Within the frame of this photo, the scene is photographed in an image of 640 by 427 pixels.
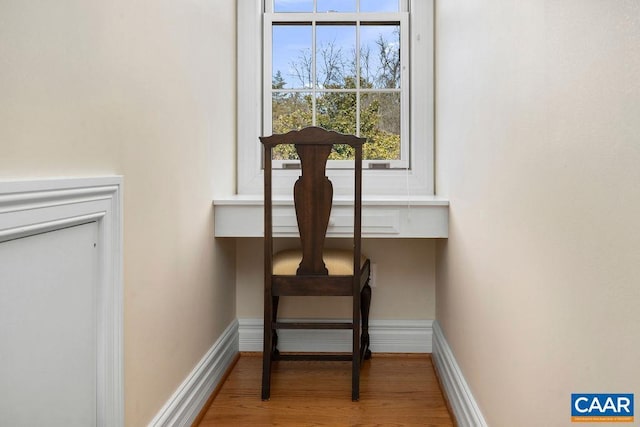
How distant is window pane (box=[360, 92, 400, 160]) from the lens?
262cm

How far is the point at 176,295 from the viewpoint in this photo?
A: 165 cm

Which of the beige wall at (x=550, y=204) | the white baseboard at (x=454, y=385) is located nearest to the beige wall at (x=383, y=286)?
the white baseboard at (x=454, y=385)

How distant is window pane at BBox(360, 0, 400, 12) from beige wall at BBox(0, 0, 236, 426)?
802 millimetres

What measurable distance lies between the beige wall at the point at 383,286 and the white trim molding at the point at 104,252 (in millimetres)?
1358

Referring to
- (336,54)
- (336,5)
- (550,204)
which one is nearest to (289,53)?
(336,54)

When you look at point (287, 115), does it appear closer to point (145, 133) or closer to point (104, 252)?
point (145, 133)

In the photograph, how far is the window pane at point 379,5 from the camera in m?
2.61

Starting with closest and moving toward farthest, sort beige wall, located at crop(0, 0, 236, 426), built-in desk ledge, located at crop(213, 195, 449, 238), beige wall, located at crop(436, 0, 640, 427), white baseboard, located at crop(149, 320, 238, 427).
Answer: beige wall, located at crop(436, 0, 640, 427), beige wall, located at crop(0, 0, 236, 426), white baseboard, located at crop(149, 320, 238, 427), built-in desk ledge, located at crop(213, 195, 449, 238)

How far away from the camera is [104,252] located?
115cm

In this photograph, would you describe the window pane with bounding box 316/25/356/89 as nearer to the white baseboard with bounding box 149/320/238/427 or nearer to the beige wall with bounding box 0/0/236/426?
the beige wall with bounding box 0/0/236/426

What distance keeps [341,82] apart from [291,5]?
507mm

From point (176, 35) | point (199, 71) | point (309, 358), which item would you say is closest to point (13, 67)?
point (176, 35)

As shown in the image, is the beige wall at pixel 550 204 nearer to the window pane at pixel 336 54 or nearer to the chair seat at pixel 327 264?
the chair seat at pixel 327 264

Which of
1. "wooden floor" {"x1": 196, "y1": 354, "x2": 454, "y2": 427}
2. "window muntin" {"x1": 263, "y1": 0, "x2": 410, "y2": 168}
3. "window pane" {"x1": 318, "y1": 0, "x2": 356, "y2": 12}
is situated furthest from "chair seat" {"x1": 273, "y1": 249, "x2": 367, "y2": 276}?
"window pane" {"x1": 318, "y1": 0, "x2": 356, "y2": 12}
